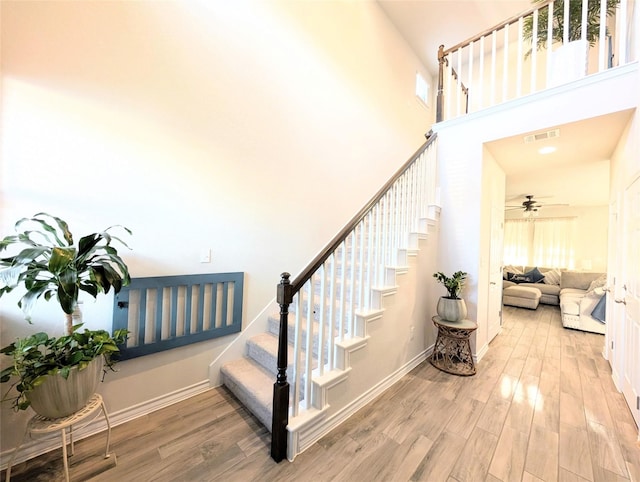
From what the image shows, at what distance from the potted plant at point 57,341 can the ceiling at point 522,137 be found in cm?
376

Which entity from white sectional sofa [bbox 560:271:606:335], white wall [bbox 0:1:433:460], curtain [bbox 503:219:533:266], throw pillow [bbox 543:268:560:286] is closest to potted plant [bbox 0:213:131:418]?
white wall [bbox 0:1:433:460]

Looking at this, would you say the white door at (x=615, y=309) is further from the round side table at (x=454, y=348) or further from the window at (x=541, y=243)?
the window at (x=541, y=243)

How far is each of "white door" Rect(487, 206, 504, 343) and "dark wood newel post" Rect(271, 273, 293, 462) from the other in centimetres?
293

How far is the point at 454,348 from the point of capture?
278cm

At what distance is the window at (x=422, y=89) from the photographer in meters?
5.12

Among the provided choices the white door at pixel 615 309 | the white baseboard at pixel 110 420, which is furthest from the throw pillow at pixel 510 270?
the white baseboard at pixel 110 420

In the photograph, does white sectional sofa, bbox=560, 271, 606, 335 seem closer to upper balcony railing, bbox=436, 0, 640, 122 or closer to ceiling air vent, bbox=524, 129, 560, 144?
ceiling air vent, bbox=524, 129, 560, 144

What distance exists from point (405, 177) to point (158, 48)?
93.6 inches

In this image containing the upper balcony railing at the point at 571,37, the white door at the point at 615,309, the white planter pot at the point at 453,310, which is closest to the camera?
the upper balcony railing at the point at 571,37

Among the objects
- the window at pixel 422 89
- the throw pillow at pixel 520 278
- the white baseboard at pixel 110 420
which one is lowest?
the white baseboard at pixel 110 420

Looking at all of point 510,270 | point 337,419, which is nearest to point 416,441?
point 337,419

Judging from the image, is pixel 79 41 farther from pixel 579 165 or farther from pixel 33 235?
pixel 579 165

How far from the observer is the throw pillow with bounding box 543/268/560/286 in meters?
6.36

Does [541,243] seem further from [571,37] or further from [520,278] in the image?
[571,37]
